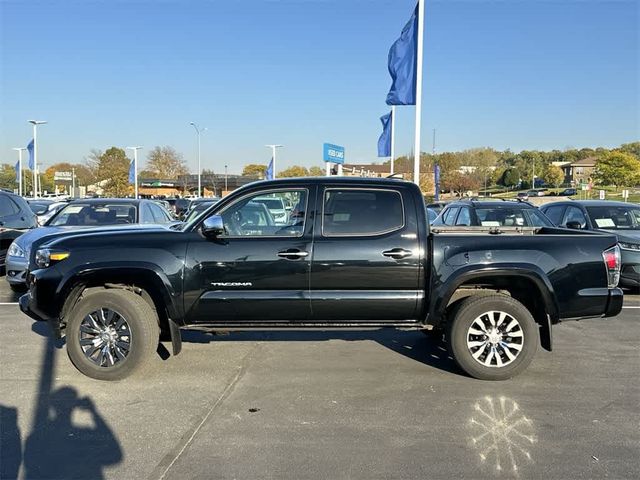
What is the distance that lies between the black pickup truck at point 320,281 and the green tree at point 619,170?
73.8 m

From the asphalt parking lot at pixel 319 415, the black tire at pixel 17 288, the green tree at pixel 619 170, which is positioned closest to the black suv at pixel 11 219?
the black tire at pixel 17 288

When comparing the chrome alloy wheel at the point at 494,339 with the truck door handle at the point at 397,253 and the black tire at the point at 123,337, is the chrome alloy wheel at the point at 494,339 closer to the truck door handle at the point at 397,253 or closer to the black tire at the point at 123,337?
the truck door handle at the point at 397,253

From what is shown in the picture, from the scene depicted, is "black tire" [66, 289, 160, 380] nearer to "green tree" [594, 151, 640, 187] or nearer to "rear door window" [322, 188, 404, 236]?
"rear door window" [322, 188, 404, 236]

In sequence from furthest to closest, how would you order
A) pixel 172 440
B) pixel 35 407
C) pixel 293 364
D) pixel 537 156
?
pixel 537 156 < pixel 293 364 < pixel 35 407 < pixel 172 440

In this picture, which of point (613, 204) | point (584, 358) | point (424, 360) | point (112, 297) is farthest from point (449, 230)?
point (613, 204)

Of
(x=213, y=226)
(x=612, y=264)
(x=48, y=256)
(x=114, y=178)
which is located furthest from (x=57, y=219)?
(x=114, y=178)

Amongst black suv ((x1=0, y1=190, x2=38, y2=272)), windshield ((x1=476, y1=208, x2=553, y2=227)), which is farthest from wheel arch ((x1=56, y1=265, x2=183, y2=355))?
windshield ((x1=476, y1=208, x2=553, y2=227))

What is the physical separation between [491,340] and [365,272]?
4.49 ft

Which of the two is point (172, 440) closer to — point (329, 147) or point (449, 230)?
point (449, 230)

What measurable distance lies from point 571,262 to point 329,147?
513 inches

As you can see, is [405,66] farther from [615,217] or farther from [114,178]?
[114,178]

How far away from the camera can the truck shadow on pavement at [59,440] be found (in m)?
3.42

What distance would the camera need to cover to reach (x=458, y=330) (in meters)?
5.05

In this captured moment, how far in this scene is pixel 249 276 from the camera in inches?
196
